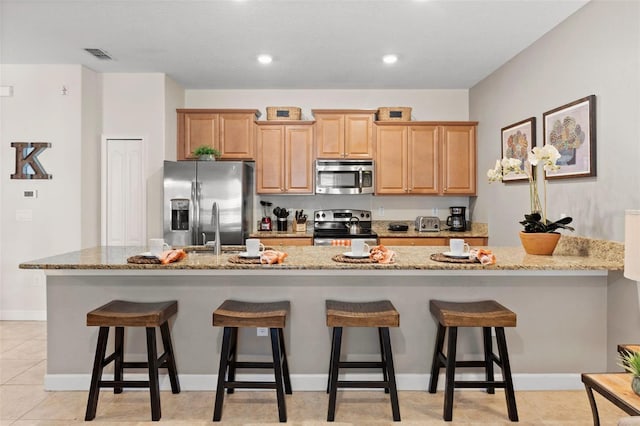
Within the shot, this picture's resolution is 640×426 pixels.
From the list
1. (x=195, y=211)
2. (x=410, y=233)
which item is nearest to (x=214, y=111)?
(x=195, y=211)

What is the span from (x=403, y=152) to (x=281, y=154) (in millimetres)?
1503

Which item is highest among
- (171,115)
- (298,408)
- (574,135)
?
(171,115)

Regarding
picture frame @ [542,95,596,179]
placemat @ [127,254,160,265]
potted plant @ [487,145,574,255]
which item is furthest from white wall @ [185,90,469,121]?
placemat @ [127,254,160,265]

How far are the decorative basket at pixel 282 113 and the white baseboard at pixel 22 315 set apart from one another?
3.38 metres

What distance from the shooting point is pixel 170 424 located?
235 cm

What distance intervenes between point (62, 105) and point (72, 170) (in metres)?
0.70

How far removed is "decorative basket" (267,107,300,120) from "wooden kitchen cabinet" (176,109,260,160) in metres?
0.20

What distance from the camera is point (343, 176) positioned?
5.08 meters

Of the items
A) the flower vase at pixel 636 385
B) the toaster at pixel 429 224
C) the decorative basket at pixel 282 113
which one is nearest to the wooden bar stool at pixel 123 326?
the flower vase at pixel 636 385

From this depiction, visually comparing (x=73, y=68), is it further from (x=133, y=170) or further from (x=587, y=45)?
(x=587, y=45)

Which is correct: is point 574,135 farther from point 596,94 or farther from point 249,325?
point 249,325

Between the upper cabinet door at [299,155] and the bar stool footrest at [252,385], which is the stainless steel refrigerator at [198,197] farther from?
the bar stool footrest at [252,385]

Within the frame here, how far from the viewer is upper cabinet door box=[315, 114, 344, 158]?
5.11 m

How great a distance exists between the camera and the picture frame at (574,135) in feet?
9.55
